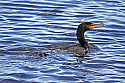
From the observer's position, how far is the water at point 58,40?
17.2 meters

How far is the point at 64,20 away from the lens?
23219 mm

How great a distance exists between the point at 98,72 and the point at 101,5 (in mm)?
8032

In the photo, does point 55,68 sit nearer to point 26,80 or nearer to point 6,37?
point 26,80

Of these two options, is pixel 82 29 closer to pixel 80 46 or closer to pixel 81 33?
pixel 81 33

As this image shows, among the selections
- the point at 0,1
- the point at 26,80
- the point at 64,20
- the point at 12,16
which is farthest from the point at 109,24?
the point at 26,80

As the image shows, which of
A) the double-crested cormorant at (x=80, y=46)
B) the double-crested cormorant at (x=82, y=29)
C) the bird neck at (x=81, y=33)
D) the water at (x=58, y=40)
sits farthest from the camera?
the double-crested cormorant at (x=82, y=29)

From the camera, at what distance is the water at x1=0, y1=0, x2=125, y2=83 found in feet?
56.5

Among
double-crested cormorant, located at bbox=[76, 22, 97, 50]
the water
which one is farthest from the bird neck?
the water

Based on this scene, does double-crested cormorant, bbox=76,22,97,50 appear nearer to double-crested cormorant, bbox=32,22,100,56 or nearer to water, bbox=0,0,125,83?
double-crested cormorant, bbox=32,22,100,56

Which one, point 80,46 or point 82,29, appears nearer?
point 80,46

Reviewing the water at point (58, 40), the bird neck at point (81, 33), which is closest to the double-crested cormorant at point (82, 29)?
the bird neck at point (81, 33)

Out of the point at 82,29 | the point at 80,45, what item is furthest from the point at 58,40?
the point at 82,29

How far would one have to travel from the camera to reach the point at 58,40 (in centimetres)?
2081

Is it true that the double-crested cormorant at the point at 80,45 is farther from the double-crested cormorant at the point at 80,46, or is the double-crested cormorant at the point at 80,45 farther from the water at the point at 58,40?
the water at the point at 58,40
